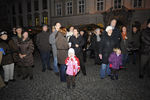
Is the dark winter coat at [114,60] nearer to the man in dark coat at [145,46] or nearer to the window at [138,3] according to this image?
the man in dark coat at [145,46]

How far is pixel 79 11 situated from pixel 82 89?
19.3m

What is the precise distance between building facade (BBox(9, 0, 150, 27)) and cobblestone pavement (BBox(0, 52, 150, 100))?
603 inches

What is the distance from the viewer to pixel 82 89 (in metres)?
4.17

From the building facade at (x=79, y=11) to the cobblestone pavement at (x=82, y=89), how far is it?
1533 cm

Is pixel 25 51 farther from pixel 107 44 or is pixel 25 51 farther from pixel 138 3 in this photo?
pixel 138 3

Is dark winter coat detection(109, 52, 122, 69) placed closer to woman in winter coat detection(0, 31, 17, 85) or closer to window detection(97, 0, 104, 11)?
woman in winter coat detection(0, 31, 17, 85)

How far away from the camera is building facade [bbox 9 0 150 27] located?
1784cm

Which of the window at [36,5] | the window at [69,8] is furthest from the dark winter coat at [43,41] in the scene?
the window at [36,5]

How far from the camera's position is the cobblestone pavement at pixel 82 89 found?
144 inches

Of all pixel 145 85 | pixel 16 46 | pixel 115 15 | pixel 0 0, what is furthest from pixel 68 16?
pixel 0 0

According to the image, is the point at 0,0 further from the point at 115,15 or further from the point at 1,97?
the point at 1,97

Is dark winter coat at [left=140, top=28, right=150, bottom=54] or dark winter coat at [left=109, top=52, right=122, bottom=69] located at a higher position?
dark winter coat at [left=140, top=28, right=150, bottom=54]

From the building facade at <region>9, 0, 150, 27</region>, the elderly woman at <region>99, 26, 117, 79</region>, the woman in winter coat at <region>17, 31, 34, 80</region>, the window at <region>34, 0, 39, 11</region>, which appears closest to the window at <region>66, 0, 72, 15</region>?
the building facade at <region>9, 0, 150, 27</region>

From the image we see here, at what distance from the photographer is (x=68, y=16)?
2259 cm
